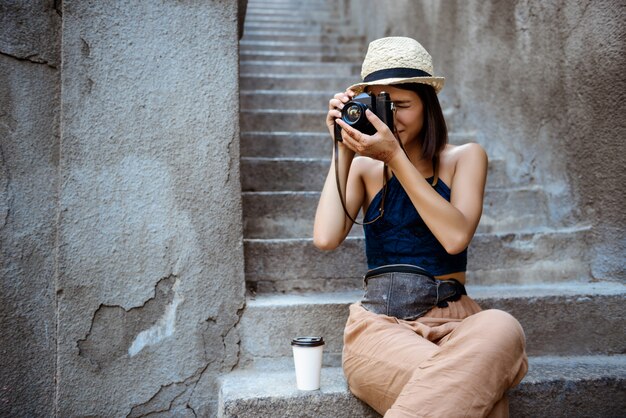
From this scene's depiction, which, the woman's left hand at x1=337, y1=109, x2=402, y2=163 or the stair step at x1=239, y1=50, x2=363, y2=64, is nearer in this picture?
the woman's left hand at x1=337, y1=109, x2=402, y2=163

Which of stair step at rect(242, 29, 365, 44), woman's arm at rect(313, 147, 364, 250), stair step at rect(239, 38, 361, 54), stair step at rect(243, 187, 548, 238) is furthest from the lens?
A: stair step at rect(242, 29, 365, 44)

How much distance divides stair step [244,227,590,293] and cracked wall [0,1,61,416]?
26.8 inches

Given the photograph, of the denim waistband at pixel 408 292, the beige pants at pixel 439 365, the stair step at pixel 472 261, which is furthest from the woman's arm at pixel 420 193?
the stair step at pixel 472 261

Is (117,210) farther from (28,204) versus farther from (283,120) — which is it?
(283,120)

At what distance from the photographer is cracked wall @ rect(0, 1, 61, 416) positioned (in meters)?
1.88

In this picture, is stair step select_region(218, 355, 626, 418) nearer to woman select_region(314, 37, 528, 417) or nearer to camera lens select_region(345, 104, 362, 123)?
woman select_region(314, 37, 528, 417)

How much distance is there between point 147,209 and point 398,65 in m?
0.88

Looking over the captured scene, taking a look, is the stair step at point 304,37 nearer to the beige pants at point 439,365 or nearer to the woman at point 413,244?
the woman at point 413,244

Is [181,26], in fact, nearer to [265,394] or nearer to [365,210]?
[365,210]

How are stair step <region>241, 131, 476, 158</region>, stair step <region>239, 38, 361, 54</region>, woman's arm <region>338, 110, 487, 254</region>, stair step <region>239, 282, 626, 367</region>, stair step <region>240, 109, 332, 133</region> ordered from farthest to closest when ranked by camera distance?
stair step <region>239, 38, 361, 54</region>, stair step <region>240, 109, 332, 133</region>, stair step <region>241, 131, 476, 158</region>, stair step <region>239, 282, 626, 367</region>, woman's arm <region>338, 110, 487, 254</region>

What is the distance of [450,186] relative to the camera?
1.81 meters

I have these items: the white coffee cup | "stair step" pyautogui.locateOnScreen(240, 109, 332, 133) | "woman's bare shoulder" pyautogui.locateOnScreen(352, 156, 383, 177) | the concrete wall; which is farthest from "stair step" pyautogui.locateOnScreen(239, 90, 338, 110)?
the white coffee cup

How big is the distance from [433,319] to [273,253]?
754 millimetres

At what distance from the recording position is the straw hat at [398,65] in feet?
5.67
